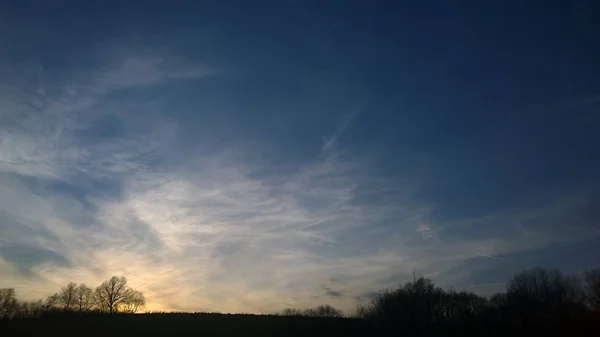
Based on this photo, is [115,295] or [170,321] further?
[115,295]

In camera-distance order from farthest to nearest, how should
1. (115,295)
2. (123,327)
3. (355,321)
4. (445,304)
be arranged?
1. (115,295)
2. (445,304)
3. (355,321)
4. (123,327)

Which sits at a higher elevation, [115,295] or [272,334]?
[115,295]

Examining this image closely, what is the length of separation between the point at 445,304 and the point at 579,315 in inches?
1261

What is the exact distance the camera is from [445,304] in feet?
358

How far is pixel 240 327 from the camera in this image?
230ft

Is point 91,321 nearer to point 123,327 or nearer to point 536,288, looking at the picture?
point 123,327

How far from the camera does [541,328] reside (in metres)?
72.0

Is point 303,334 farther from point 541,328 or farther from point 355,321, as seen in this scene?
point 541,328

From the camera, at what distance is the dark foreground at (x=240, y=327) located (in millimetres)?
62125

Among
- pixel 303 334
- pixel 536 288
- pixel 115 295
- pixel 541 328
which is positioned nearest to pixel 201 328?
pixel 303 334

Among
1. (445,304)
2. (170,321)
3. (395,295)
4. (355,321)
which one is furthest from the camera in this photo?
(445,304)

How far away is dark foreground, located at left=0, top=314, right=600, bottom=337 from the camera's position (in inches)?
2446

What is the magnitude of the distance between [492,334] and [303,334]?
102 feet

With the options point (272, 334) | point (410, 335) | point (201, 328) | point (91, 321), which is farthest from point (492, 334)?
point (91, 321)
